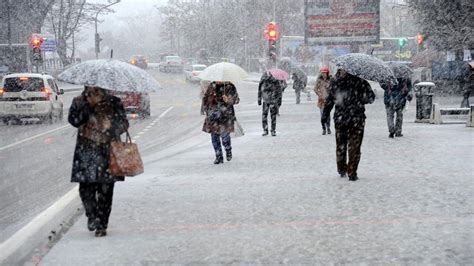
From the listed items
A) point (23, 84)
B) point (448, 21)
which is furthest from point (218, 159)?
point (448, 21)

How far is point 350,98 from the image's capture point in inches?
391

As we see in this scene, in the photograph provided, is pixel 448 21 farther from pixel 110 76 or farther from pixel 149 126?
pixel 110 76

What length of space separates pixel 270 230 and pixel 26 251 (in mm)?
2339

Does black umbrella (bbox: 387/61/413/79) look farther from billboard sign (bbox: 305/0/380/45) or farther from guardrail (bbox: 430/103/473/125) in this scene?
billboard sign (bbox: 305/0/380/45)

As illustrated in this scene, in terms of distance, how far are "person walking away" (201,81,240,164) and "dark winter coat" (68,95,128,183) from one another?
5229mm

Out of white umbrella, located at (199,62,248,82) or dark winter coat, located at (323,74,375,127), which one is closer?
dark winter coat, located at (323,74,375,127)

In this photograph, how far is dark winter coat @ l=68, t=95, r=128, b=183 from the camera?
266 inches

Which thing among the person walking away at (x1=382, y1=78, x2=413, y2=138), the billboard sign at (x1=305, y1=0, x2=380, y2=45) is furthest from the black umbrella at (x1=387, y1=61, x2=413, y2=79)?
the billboard sign at (x1=305, y1=0, x2=380, y2=45)

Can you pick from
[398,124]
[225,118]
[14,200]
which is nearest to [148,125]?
[398,124]

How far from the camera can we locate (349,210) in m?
7.92

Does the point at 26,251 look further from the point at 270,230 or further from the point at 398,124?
the point at 398,124

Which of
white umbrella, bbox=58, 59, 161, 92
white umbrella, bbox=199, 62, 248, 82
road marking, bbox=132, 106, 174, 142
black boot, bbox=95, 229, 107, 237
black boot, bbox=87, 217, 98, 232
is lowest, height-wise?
road marking, bbox=132, 106, 174, 142

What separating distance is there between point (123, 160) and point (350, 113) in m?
4.08

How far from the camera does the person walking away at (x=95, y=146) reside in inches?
267
